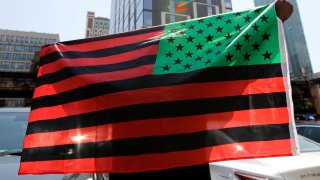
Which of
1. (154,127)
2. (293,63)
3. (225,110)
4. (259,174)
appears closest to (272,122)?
(225,110)

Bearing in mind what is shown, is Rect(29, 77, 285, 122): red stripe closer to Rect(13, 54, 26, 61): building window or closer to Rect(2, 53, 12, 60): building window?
Rect(13, 54, 26, 61): building window

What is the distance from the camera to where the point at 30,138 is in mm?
2408

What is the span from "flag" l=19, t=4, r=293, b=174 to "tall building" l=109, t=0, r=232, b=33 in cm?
3214

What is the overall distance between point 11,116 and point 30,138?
1.85 m

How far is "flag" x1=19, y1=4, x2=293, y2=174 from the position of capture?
2.13 meters

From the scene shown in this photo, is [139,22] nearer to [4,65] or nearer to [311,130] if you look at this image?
[311,130]

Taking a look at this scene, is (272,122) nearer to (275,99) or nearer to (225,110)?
(275,99)

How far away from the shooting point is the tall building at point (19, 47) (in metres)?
107

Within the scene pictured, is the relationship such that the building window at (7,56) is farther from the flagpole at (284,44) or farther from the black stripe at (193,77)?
the flagpole at (284,44)

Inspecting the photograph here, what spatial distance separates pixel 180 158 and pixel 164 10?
36.4 meters

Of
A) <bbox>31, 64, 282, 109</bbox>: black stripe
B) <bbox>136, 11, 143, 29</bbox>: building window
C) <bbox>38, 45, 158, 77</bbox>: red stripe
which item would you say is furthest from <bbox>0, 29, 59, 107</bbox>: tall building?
<bbox>31, 64, 282, 109</bbox>: black stripe

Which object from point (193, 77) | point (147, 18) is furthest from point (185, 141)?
point (147, 18)

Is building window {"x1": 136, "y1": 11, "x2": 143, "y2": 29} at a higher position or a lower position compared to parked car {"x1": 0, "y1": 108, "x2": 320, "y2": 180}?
higher

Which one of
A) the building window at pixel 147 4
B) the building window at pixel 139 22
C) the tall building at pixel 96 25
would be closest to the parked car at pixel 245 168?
the building window at pixel 139 22
